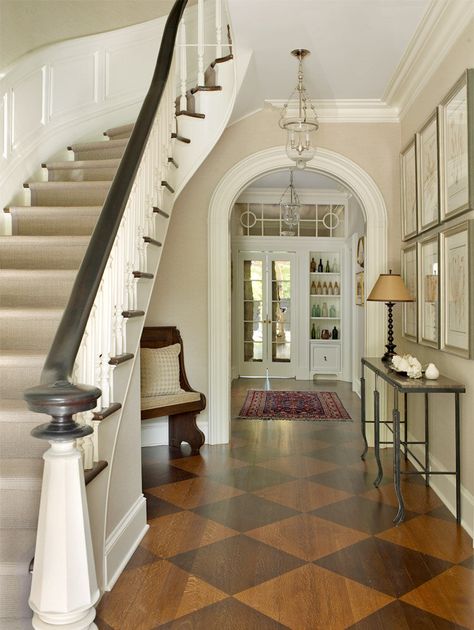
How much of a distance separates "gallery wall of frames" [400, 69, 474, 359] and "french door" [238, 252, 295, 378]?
501 centimetres

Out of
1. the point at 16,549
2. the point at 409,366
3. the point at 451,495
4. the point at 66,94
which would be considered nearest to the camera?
the point at 16,549

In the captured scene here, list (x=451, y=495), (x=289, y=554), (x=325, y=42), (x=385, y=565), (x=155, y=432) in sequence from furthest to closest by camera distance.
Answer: (x=155, y=432) → (x=325, y=42) → (x=451, y=495) → (x=289, y=554) → (x=385, y=565)

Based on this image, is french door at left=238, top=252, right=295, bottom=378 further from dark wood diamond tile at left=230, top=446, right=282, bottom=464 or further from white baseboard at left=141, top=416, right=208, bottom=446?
dark wood diamond tile at left=230, top=446, right=282, bottom=464

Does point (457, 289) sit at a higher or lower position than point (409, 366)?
higher

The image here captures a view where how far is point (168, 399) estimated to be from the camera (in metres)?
4.89

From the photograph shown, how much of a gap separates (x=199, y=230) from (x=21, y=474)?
3.50m

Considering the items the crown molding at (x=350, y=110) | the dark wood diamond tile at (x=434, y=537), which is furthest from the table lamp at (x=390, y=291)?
the crown molding at (x=350, y=110)

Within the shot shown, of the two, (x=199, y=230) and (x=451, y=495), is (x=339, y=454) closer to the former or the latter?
(x=451, y=495)

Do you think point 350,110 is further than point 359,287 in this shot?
No

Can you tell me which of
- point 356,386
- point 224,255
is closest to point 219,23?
point 224,255

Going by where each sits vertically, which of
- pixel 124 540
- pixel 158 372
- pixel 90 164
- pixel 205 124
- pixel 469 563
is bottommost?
pixel 469 563

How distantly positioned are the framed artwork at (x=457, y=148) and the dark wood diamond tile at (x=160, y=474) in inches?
105

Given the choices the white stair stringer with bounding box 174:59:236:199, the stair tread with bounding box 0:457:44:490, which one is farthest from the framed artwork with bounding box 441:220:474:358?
the stair tread with bounding box 0:457:44:490

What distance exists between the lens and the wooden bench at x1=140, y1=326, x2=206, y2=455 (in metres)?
4.81
